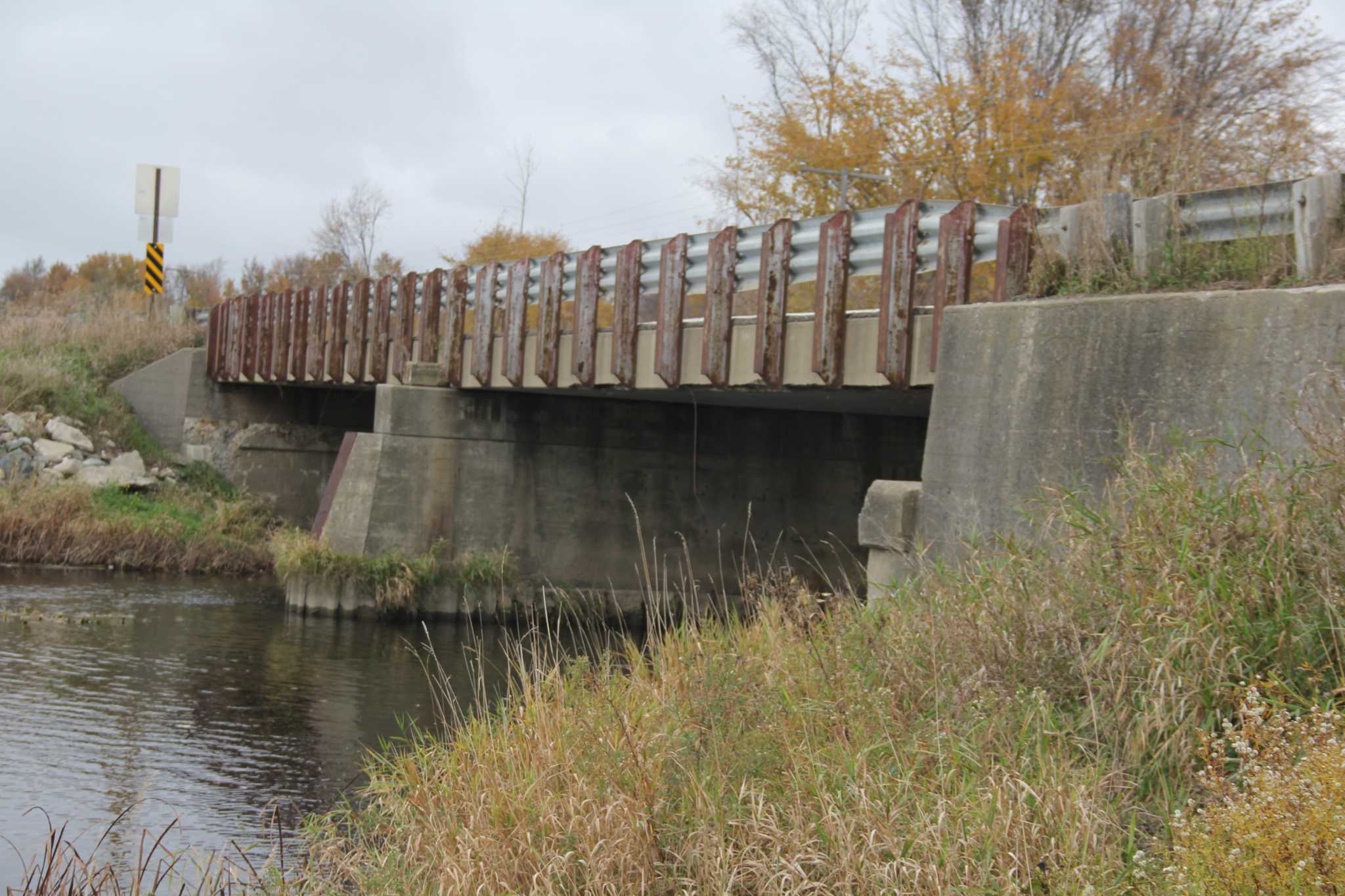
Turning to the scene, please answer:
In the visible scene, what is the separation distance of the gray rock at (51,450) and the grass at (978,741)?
70.0ft

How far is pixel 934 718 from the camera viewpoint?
5.02 metres

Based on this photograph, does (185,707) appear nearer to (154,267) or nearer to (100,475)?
(100,475)

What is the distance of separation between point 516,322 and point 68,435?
44.1 ft

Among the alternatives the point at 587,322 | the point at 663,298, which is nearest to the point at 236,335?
the point at 587,322

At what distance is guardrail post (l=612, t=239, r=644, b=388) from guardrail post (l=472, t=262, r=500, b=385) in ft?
10.3

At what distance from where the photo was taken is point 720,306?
1336 cm

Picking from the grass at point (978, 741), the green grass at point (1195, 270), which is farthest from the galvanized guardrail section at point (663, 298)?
the grass at point (978, 741)

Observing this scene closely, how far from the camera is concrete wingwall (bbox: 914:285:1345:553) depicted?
7.02 metres

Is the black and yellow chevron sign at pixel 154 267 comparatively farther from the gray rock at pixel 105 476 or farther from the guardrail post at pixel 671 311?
the guardrail post at pixel 671 311

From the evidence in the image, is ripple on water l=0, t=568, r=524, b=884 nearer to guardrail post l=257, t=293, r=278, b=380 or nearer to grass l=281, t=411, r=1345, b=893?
grass l=281, t=411, r=1345, b=893

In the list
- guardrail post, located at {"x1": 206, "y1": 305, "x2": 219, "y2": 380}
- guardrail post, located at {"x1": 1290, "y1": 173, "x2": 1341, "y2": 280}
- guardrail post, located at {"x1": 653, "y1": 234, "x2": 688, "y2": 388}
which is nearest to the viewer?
guardrail post, located at {"x1": 1290, "y1": 173, "x2": 1341, "y2": 280}

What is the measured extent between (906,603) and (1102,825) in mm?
2534

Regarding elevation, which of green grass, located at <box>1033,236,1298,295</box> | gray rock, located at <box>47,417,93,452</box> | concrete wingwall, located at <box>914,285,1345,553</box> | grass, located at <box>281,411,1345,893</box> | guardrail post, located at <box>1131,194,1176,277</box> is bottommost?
→ grass, located at <box>281,411,1345,893</box>

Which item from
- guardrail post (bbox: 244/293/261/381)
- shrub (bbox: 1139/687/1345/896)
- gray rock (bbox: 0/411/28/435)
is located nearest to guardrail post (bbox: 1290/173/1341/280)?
shrub (bbox: 1139/687/1345/896)
